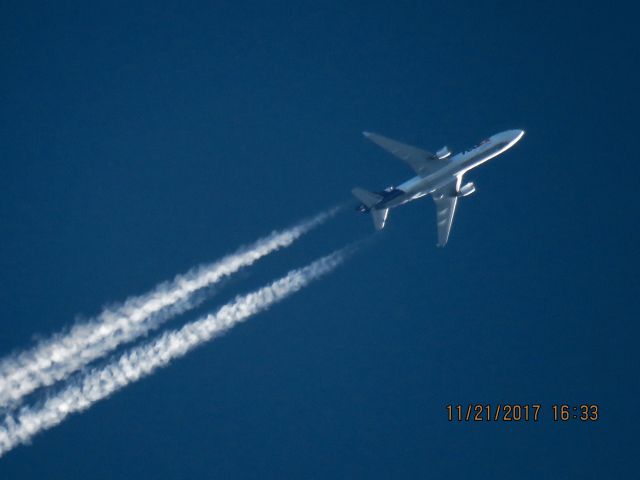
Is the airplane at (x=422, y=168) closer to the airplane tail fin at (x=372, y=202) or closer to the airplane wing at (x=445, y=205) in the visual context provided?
the airplane tail fin at (x=372, y=202)

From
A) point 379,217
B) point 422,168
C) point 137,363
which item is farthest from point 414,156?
point 137,363

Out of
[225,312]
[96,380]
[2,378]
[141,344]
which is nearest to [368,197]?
[225,312]

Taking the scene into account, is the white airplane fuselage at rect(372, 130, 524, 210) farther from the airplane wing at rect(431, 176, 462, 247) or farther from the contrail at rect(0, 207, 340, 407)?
the contrail at rect(0, 207, 340, 407)

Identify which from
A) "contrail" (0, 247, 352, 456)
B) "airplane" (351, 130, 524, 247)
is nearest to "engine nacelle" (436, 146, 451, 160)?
"airplane" (351, 130, 524, 247)

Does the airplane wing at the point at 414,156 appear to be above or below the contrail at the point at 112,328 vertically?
above

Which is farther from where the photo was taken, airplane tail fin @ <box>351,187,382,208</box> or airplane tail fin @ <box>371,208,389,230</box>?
airplane tail fin @ <box>371,208,389,230</box>

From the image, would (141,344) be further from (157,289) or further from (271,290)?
(271,290)

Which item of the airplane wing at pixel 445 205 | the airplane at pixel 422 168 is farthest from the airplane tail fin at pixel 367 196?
the airplane wing at pixel 445 205
